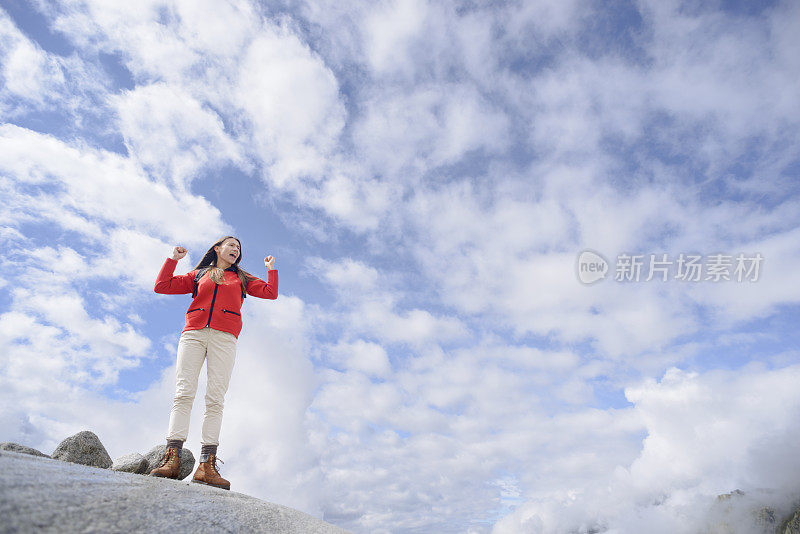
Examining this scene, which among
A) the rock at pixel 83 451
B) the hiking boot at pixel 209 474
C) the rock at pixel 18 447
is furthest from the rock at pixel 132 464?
the hiking boot at pixel 209 474

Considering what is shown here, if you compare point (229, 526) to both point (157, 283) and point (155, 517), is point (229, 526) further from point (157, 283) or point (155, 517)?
point (157, 283)

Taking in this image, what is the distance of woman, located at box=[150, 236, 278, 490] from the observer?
Answer: 30.4 ft

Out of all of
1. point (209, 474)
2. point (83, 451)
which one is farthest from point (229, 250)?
point (83, 451)

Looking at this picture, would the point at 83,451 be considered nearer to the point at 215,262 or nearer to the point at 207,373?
the point at 207,373

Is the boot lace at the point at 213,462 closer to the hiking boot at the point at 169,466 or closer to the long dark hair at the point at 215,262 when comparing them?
the hiking boot at the point at 169,466

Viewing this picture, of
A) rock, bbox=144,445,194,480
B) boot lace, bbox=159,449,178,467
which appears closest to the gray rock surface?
boot lace, bbox=159,449,178,467

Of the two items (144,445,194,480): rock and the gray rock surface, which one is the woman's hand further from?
the gray rock surface

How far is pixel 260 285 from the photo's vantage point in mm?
11305

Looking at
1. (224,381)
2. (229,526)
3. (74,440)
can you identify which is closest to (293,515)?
(229,526)

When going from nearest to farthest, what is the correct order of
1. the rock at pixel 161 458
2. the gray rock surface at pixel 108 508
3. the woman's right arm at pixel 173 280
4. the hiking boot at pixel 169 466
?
the gray rock surface at pixel 108 508, the hiking boot at pixel 169 466, the woman's right arm at pixel 173 280, the rock at pixel 161 458

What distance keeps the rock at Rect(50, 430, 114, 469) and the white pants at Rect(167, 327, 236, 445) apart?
4.06 metres

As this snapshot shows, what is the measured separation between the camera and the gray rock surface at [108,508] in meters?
3.61

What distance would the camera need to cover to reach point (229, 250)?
10883mm

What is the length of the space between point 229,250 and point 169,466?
4941 millimetres
